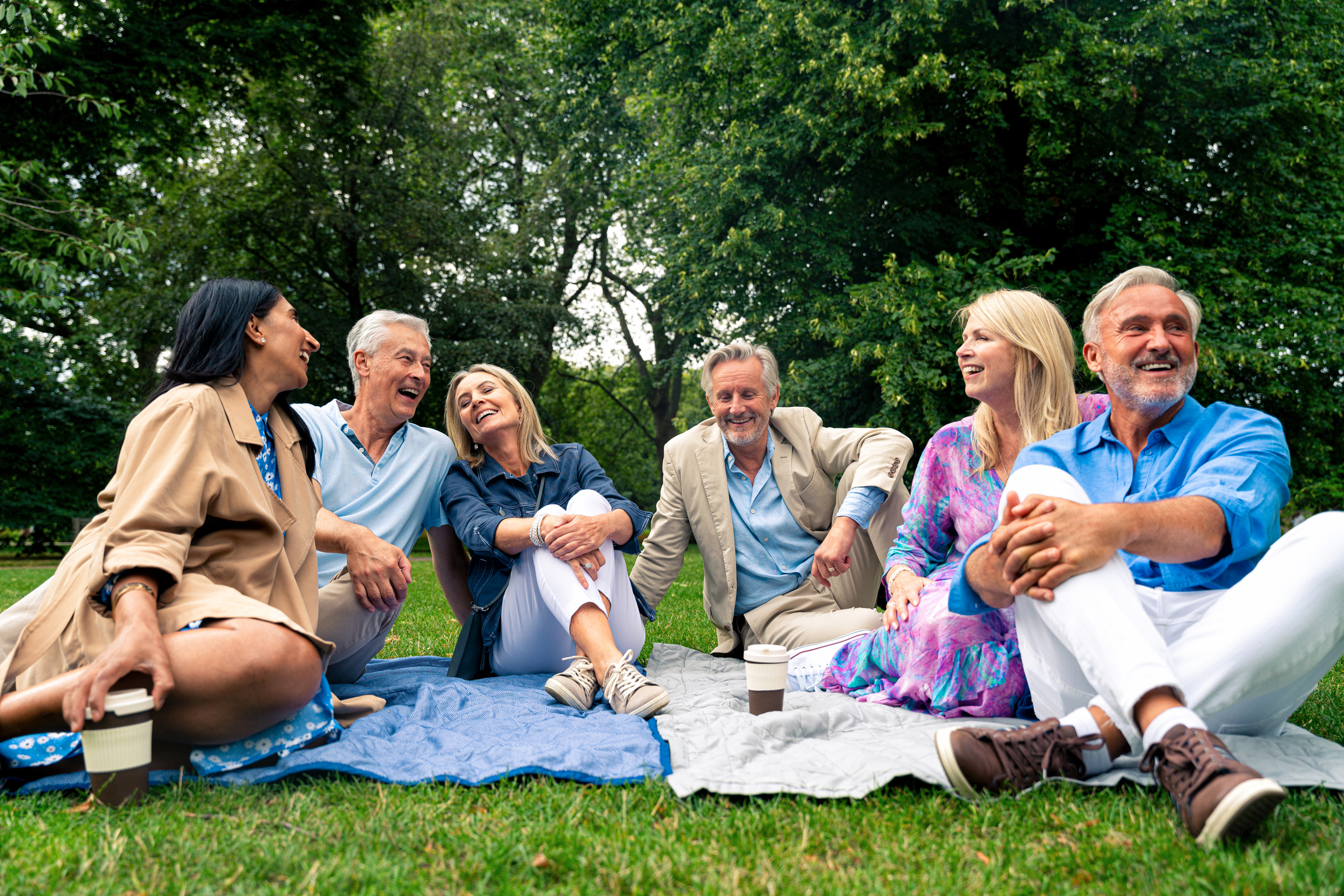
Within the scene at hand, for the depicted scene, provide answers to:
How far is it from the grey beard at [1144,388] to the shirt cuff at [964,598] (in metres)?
0.70

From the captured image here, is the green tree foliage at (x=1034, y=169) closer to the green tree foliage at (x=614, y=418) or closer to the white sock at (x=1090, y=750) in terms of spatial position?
the white sock at (x=1090, y=750)

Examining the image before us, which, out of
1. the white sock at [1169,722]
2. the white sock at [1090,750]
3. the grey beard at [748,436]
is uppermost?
the grey beard at [748,436]

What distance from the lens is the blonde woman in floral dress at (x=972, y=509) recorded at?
3.03 m

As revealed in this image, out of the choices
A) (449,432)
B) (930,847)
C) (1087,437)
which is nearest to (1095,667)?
(930,847)

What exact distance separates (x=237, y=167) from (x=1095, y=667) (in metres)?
19.6

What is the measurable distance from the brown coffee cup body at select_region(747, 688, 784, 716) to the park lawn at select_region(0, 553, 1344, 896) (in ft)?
2.41

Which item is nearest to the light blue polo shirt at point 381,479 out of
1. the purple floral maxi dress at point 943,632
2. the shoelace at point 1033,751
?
the purple floral maxi dress at point 943,632

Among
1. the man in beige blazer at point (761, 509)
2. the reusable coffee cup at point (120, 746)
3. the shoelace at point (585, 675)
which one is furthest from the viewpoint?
the man in beige blazer at point (761, 509)

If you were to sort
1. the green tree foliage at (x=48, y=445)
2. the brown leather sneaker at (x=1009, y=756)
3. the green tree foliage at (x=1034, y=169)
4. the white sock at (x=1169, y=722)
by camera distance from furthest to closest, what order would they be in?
the green tree foliage at (x=48, y=445) < the green tree foliage at (x=1034, y=169) < the brown leather sneaker at (x=1009, y=756) < the white sock at (x=1169, y=722)

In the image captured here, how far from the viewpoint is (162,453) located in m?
2.38

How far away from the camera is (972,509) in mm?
3262

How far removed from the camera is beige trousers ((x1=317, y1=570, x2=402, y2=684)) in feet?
11.8

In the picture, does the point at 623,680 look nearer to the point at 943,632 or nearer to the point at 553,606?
the point at 553,606

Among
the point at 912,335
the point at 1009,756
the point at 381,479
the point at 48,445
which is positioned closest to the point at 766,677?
the point at 1009,756
